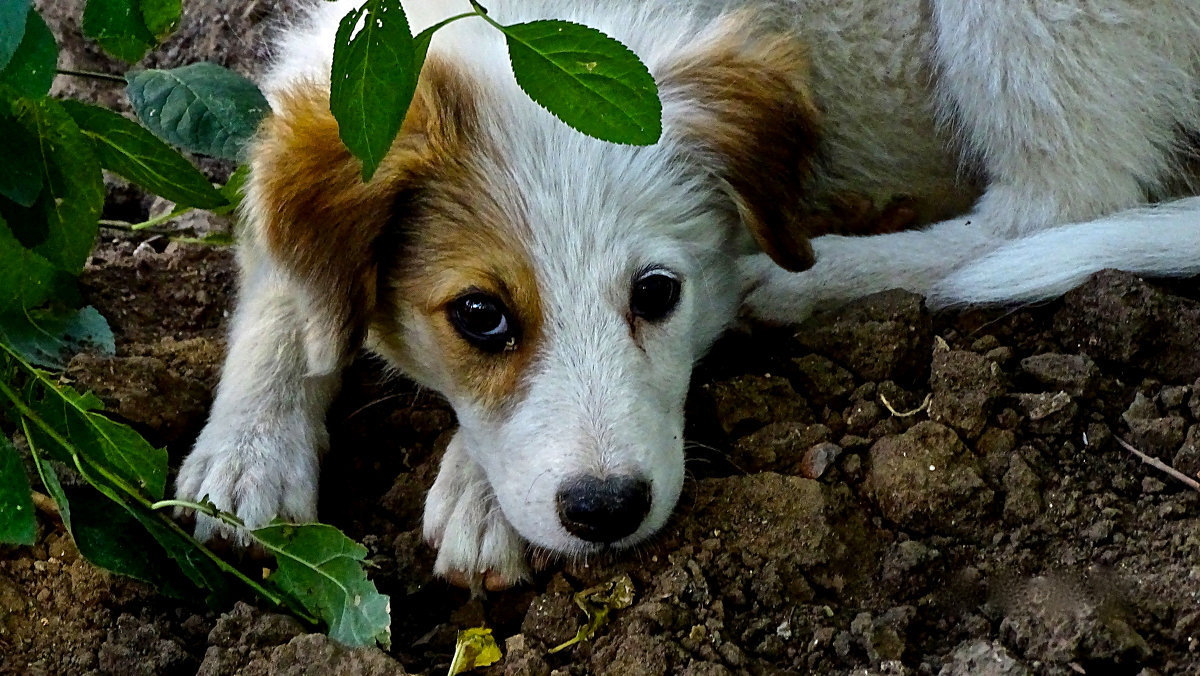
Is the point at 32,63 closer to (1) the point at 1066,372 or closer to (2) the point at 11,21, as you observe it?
(2) the point at 11,21

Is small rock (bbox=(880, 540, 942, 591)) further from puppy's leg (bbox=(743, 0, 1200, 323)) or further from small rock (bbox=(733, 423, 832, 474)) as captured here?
puppy's leg (bbox=(743, 0, 1200, 323))

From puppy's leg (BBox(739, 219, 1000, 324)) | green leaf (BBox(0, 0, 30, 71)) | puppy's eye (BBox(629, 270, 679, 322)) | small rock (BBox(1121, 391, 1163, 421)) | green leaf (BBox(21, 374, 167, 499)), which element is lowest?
puppy's leg (BBox(739, 219, 1000, 324))

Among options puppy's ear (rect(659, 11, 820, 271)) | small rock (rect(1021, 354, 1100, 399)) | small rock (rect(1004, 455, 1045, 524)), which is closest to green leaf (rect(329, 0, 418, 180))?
puppy's ear (rect(659, 11, 820, 271))

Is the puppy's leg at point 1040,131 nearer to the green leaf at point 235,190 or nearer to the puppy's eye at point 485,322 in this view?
the puppy's eye at point 485,322

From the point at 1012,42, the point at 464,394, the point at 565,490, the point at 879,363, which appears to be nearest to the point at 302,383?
the point at 464,394

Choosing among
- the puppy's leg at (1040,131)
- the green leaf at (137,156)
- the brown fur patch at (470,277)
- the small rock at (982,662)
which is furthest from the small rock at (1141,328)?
the green leaf at (137,156)

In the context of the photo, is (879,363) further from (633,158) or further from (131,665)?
(131,665)
